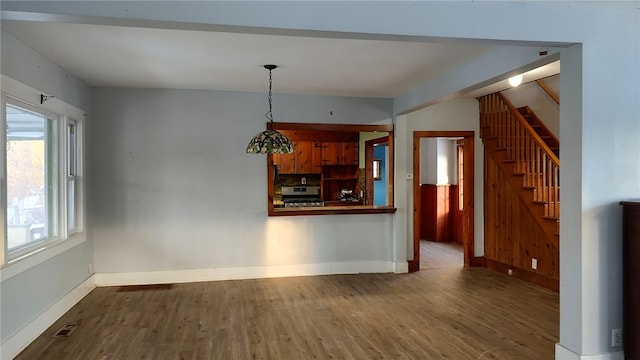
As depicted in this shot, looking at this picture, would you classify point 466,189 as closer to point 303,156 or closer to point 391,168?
point 391,168

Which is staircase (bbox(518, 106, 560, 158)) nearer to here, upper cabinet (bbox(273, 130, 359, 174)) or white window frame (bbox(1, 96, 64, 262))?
upper cabinet (bbox(273, 130, 359, 174))

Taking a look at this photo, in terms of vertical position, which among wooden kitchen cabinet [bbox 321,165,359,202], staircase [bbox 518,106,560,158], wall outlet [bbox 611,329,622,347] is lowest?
wall outlet [bbox 611,329,622,347]

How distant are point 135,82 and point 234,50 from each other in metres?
2.00

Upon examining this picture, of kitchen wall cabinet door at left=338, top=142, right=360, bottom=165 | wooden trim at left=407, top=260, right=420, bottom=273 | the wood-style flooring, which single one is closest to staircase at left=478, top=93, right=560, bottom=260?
the wood-style flooring

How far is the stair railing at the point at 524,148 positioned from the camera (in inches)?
206

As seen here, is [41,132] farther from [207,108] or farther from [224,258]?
[224,258]

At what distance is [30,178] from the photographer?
3859 mm

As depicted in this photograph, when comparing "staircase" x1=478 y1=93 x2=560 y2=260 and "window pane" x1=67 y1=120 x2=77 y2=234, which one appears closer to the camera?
"window pane" x1=67 y1=120 x2=77 y2=234

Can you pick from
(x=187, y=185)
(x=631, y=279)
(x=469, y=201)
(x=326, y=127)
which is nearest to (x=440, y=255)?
(x=469, y=201)

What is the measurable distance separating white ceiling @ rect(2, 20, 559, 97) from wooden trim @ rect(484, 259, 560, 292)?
241 centimetres

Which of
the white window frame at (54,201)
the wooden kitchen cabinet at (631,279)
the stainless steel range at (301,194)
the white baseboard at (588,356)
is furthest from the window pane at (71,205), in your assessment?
the wooden kitchen cabinet at (631,279)

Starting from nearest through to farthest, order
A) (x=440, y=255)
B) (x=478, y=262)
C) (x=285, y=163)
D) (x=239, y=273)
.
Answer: (x=239, y=273)
(x=478, y=262)
(x=440, y=255)
(x=285, y=163)

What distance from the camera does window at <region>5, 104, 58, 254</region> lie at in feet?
11.4

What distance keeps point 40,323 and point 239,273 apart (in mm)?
2369
